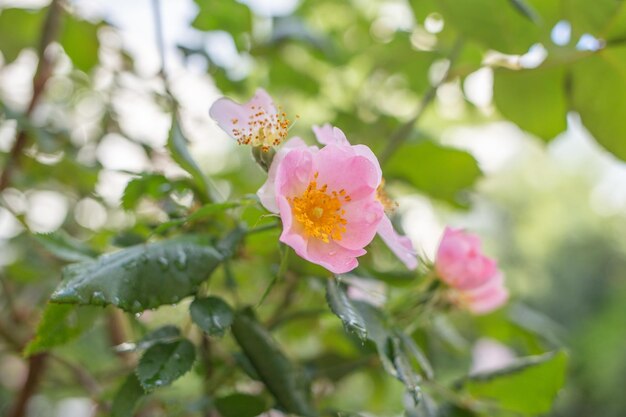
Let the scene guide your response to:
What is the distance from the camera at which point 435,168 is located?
1.73 ft

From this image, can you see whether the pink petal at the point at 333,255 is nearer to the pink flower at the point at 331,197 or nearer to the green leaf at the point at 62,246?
the pink flower at the point at 331,197

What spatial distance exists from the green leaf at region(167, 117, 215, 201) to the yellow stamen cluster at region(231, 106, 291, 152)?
0.04 m

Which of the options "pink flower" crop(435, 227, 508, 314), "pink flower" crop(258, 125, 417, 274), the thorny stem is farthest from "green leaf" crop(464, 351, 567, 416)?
the thorny stem

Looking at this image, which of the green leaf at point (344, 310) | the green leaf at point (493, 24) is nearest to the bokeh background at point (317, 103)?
the green leaf at point (493, 24)

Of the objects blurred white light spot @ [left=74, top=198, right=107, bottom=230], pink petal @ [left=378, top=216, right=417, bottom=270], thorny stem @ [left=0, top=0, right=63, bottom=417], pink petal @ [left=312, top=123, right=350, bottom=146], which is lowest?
blurred white light spot @ [left=74, top=198, right=107, bottom=230]

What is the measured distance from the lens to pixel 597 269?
168 inches

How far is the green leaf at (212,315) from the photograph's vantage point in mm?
324

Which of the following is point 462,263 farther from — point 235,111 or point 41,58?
point 41,58

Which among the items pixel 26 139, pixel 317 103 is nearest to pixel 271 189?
pixel 26 139

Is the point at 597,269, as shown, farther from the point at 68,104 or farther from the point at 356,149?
the point at 356,149

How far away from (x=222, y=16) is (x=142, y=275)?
34 centimetres

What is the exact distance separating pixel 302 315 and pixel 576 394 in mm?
3796

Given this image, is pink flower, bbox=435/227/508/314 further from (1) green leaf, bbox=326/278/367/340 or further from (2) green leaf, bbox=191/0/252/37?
(2) green leaf, bbox=191/0/252/37

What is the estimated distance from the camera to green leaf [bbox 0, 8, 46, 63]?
0.69 meters
